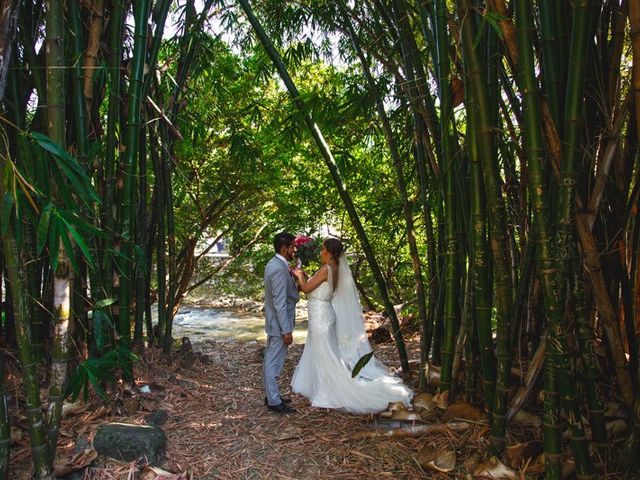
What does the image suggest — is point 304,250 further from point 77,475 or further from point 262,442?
point 77,475

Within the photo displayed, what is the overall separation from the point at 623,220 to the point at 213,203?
182 inches

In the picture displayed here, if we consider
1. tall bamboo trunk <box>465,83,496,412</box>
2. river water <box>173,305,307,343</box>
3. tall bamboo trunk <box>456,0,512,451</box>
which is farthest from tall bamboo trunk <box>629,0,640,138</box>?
river water <box>173,305,307,343</box>

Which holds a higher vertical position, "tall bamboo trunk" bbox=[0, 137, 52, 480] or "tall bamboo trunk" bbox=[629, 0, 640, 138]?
"tall bamboo trunk" bbox=[629, 0, 640, 138]

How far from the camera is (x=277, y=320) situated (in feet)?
9.81

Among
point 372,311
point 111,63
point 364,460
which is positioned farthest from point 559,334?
point 372,311

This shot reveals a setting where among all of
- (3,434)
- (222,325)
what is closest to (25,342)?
(3,434)

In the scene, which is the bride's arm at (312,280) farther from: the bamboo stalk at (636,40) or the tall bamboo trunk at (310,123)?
the bamboo stalk at (636,40)

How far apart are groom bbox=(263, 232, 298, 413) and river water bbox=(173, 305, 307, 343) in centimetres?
258

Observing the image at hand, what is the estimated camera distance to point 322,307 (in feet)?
10.8

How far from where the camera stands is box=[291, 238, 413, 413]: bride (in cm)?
294

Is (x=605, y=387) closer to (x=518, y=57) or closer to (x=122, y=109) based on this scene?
(x=518, y=57)

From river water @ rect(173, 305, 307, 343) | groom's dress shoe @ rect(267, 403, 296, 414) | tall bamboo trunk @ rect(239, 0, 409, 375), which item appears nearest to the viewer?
tall bamboo trunk @ rect(239, 0, 409, 375)

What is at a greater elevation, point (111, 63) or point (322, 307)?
point (111, 63)

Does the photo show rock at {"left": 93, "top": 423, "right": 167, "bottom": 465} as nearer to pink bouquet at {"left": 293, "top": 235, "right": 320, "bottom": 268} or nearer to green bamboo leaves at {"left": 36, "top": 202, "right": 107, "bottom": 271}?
green bamboo leaves at {"left": 36, "top": 202, "right": 107, "bottom": 271}
